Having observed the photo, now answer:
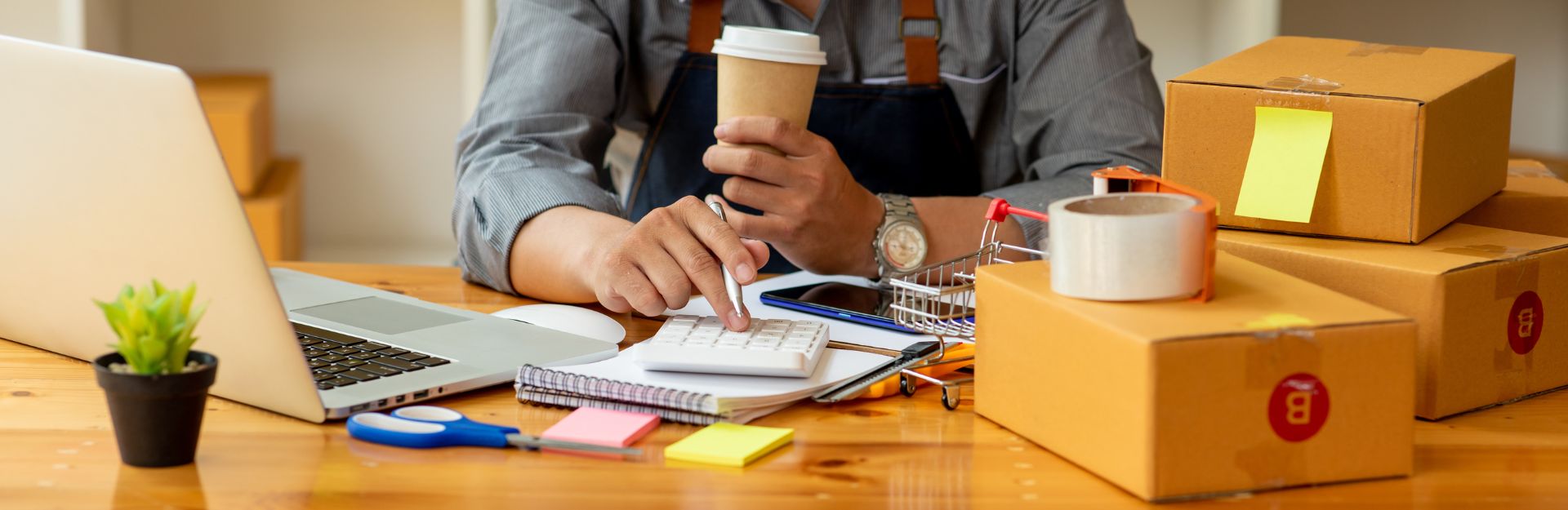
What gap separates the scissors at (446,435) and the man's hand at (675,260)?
0.71 feet

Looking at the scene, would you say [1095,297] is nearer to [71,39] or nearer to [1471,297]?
[1471,297]

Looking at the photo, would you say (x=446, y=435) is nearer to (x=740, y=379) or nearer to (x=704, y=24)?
(x=740, y=379)

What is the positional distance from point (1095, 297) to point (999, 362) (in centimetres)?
9

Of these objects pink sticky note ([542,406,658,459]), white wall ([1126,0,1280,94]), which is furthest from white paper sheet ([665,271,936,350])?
white wall ([1126,0,1280,94])

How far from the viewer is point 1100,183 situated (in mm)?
743

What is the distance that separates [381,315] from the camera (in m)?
1.00

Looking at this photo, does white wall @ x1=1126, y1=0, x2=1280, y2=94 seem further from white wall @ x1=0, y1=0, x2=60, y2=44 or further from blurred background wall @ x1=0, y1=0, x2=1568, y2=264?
white wall @ x1=0, y1=0, x2=60, y2=44

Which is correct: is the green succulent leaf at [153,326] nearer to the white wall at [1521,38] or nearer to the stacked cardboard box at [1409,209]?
the stacked cardboard box at [1409,209]

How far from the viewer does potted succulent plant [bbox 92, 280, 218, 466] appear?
60 centimetres

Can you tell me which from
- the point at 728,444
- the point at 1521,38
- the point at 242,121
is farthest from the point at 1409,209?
the point at 1521,38

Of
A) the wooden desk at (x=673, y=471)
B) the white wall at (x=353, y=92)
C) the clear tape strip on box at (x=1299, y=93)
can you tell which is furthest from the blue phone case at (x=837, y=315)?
the white wall at (x=353, y=92)

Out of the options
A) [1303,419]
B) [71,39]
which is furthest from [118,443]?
[71,39]

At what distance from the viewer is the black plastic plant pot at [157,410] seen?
0.62 meters

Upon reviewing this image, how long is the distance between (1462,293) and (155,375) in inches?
28.0
